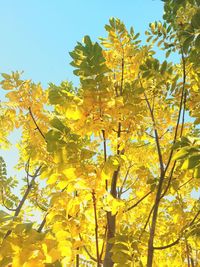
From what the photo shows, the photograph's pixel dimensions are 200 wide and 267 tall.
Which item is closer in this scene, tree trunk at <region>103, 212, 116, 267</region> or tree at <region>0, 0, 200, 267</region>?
tree at <region>0, 0, 200, 267</region>

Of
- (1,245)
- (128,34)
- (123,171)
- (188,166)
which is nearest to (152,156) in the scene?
(123,171)

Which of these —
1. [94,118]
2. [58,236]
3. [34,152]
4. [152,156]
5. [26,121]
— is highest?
[152,156]

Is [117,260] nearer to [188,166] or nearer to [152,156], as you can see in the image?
[188,166]

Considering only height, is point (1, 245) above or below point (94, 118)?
below

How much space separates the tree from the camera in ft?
5.41

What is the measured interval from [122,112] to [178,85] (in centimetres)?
129

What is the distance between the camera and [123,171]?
4676 millimetres

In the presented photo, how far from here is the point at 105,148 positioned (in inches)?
98.7

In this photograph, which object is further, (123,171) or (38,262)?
(123,171)

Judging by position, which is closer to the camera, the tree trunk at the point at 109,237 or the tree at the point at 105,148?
the tree at the point at 105,148

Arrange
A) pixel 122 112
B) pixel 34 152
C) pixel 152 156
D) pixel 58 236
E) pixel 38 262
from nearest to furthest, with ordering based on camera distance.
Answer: pixel 38 262 → pixel 58 236 → pixel 122 112 → pixel 34 152 → pixel 152 156

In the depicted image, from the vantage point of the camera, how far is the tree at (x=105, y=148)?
1649 millimetres

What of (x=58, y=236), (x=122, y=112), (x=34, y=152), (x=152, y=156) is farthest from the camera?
(x=152, y=156)

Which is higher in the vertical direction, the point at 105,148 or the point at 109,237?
the point at 105,148
